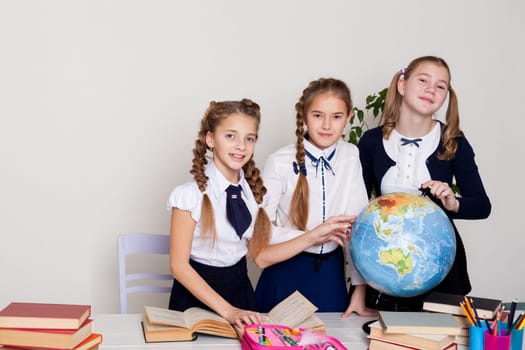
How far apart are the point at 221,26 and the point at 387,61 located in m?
1.20

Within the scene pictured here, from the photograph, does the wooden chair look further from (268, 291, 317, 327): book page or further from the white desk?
(268, 291, 317, 327): book page

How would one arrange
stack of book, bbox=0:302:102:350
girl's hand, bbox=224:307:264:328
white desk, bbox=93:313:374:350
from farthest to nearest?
1. girl's hand, bbox=224:307:264:328
2. white desk, bbox=93:313:374:350
3. stack of book, bbox=0:302:102:350

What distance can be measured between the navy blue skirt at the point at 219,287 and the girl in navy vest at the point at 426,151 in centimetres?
81

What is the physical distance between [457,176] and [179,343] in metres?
1.57

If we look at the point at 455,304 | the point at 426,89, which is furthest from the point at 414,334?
the point at 426,89

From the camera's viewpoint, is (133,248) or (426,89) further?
(133,248)

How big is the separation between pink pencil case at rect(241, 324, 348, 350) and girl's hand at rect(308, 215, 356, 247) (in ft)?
1.85

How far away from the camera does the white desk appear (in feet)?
7.20

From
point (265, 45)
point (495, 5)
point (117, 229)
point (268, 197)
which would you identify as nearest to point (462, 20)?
point (495, 5)

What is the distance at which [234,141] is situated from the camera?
2775 millimetres

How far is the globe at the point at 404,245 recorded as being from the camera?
228 centimetres

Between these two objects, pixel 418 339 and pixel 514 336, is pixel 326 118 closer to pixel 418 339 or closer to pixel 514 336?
pixel 418 339

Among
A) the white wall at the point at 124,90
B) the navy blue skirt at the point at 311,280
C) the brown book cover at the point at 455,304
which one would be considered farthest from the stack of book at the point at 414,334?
the white wall at the point at 124,90

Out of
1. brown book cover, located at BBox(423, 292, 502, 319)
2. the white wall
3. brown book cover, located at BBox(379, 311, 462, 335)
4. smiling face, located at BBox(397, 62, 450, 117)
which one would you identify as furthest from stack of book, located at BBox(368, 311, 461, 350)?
the white wall
